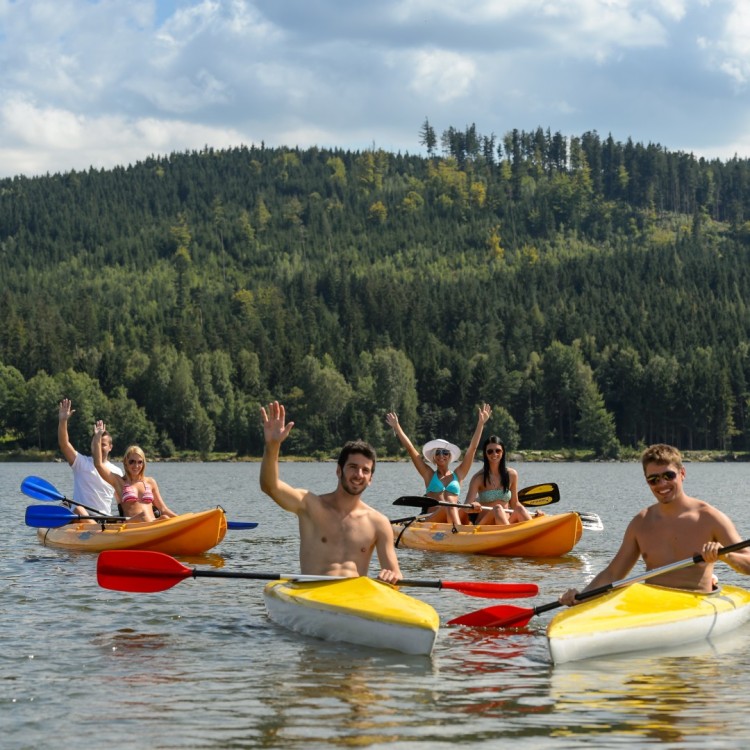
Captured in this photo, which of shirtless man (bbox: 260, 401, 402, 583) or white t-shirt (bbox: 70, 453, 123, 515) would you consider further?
white t-shirt (bbox: 70, 453, 123, 515)

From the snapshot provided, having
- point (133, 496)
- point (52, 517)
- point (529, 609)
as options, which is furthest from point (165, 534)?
point (529, 609)

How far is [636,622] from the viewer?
35.8 feet

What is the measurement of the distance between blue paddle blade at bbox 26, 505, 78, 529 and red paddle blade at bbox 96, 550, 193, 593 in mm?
7263

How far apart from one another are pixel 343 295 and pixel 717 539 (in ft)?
568

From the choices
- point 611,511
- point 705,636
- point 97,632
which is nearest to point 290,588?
point 97,632

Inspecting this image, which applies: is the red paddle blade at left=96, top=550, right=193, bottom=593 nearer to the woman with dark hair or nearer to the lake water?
the lake water

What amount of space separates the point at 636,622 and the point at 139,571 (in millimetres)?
4907

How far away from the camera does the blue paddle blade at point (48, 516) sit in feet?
64.2

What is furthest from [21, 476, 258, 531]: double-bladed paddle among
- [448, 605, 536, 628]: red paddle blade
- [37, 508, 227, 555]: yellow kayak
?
[448, 605, 536, 628]: red paddle blade

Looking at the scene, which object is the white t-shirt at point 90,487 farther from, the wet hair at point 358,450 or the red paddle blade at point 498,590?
the wet hair at point 358,450

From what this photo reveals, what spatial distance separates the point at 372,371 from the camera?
435 ft

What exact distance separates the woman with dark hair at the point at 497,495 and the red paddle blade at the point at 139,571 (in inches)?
340

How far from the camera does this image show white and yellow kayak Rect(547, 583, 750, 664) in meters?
10.6

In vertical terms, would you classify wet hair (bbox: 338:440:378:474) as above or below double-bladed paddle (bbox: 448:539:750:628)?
above
